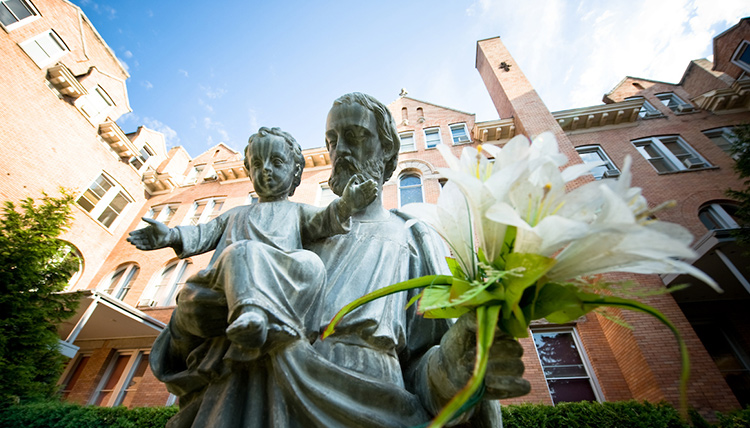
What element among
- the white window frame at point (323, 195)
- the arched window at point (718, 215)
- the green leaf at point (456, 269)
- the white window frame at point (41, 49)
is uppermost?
the white window frame at point (41, 49)

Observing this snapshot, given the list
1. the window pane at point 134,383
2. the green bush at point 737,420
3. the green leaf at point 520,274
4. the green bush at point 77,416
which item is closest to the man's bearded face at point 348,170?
the green leaf at point 520,274

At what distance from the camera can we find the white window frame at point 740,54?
15.3 metres

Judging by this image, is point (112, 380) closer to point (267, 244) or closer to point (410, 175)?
point (410, 175)

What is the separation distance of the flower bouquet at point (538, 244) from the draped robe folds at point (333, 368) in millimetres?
439

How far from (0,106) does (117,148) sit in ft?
16.8

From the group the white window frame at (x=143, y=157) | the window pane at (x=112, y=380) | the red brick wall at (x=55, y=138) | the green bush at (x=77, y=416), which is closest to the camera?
the green bush at (x=77, y=416)

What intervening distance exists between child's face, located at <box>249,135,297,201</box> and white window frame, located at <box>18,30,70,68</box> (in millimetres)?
18249

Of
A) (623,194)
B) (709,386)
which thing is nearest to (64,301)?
(623,194)

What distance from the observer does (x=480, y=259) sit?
874mm

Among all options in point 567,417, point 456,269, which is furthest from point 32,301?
point 567,417

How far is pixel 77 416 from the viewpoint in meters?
6.44

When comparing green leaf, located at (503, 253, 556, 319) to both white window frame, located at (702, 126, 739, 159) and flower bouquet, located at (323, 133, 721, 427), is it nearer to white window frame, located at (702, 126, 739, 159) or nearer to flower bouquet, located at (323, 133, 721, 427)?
flower bouquet, located at (323, 133, 721, 427)

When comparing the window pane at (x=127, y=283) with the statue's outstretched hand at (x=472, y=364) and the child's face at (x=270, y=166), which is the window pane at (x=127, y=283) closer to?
the child's face at (x=270, y=166)

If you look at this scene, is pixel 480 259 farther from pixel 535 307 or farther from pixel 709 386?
pixel 709 386
